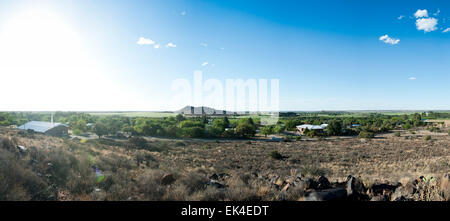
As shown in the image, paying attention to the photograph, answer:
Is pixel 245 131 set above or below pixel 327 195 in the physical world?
below

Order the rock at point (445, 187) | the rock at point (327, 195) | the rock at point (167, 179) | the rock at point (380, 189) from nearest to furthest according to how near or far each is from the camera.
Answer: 1. the rock at point (327, 195)
2. the rock at point (445, 187)
3. the rock at point (380, 189)
4. the rock at point (167, 179)

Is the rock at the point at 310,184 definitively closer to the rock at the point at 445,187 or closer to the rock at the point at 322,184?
the rock at the point at 322,184

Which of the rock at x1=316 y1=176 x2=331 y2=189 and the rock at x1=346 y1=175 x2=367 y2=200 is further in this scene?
the rock at x1=316 y1=176 x2=331 y2=189

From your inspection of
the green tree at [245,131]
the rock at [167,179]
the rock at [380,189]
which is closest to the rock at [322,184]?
the rock at [380,189]

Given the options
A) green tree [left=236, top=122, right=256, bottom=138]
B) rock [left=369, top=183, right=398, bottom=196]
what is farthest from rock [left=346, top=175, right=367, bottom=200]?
green tree [left=236, top=122, right=256, bottom=138]

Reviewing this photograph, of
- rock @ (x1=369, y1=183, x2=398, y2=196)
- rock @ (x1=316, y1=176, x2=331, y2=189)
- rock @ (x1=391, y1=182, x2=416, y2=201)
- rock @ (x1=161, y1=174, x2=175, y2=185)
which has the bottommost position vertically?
rock @ (x1=161, y1=174, x2=175, y2=185)

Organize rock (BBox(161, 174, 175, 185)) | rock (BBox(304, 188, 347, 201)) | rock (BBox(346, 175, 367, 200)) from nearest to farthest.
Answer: rock (BBox(304, 188, 347, 201)) < rock (BBox(346, 175, 367, 200)) < rock (BBox(161, 174, 175, 185))

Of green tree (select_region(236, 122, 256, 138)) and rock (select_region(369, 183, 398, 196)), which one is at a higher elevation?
rock (select_region(369, 183, 398, 196))

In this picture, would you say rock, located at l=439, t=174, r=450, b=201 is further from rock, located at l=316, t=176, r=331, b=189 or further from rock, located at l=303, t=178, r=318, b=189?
rock, located at l=303, t=178, r=318, b=189

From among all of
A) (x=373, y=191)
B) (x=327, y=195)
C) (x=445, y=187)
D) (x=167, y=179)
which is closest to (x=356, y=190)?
(x=373, y=191)

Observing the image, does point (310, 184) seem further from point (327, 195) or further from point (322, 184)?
point (327, 195)
